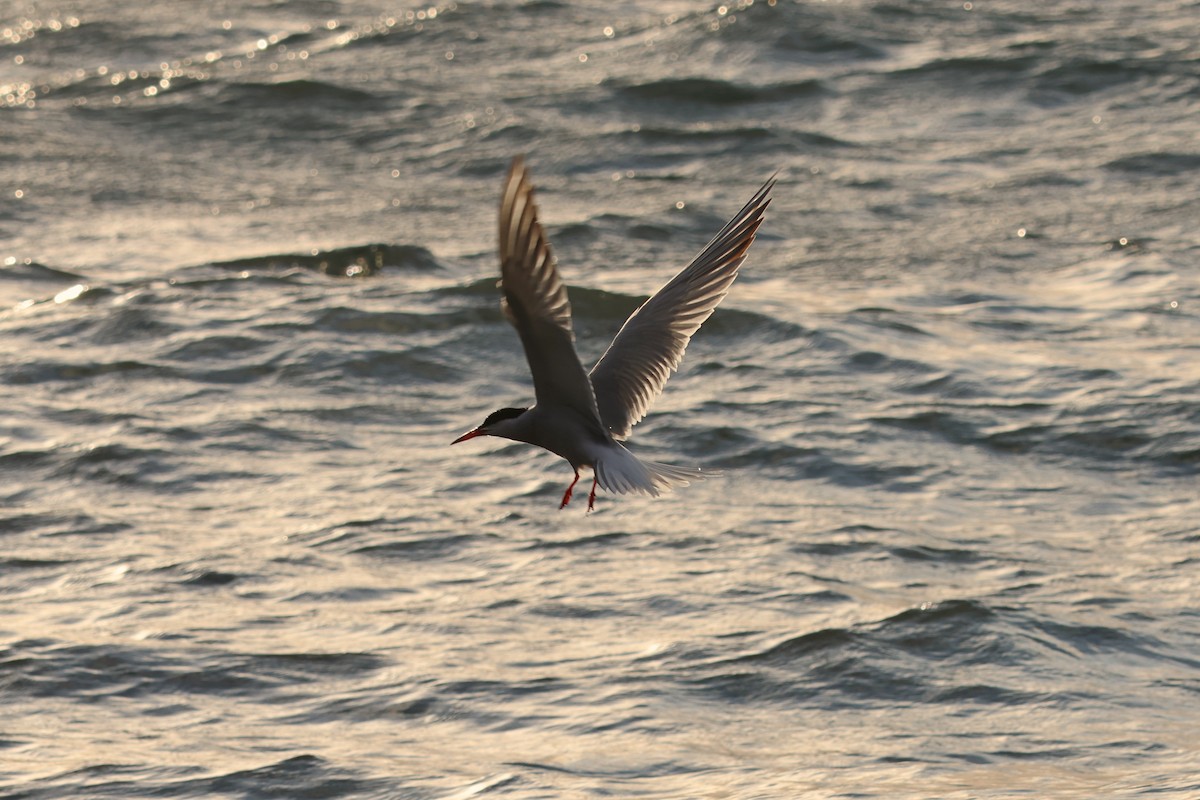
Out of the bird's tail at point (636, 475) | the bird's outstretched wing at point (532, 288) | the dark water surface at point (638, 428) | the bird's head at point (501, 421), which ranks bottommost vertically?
the dark water surface at point (638, 428)

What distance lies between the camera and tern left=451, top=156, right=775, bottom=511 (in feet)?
15.1

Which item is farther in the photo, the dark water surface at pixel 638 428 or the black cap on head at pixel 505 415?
the dark water surface at pixel 638 428

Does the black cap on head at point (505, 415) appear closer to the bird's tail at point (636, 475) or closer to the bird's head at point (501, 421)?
the bird's head at point (501, 421)

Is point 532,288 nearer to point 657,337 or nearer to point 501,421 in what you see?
point 501,421

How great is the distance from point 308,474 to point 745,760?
2992mm

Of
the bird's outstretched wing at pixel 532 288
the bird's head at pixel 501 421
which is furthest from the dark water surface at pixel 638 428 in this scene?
the bird's outstretched wing at pixel 532 288

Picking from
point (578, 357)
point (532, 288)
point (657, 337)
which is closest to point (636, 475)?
point (578, 357)

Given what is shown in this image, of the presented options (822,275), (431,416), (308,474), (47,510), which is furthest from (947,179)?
(47,510)

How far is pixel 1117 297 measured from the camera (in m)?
10.2

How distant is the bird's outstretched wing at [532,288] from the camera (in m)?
4.49

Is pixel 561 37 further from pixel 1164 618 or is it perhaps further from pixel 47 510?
pixel 1164 618

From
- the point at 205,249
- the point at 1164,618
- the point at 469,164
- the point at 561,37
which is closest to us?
the point at 1164,618

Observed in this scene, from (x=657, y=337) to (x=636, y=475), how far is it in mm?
942

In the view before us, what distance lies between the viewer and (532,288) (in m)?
4.66
